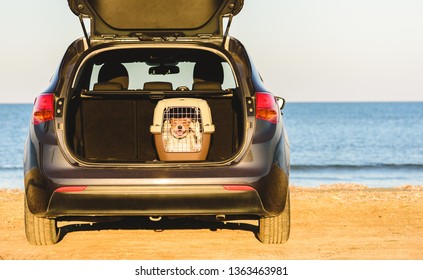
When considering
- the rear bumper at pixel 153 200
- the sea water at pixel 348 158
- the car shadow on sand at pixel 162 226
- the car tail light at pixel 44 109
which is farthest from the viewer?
the sea water at pixel 348 158

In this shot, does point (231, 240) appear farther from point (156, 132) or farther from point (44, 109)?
point (44, 109)

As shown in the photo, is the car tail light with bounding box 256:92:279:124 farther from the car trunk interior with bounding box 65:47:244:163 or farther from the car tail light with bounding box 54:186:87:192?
the car tail light with bounding box 54:186:87:192

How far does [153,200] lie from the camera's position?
6.66 meters

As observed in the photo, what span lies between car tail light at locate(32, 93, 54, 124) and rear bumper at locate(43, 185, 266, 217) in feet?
1.85

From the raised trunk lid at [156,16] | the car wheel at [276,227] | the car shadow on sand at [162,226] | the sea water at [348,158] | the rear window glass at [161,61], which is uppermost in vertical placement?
the raised trunk lid at [156,16]

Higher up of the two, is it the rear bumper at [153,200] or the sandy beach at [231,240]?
the rear bumper at [153,200]

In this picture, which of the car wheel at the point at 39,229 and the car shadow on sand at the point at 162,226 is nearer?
the car wheel at the point at 39,229

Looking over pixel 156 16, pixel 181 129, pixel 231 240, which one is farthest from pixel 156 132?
pixel 231 240

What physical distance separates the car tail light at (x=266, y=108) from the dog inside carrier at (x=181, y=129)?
2.27ft

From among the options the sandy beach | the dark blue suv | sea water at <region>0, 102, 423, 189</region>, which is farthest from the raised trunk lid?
sea water at <region>0, 102, 423, 189</region>

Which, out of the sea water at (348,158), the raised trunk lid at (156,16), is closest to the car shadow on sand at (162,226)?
the raised trunk lid at (156,16)

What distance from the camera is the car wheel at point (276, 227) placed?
7.45 m

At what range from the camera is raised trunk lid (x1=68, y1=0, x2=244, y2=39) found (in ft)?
25.2

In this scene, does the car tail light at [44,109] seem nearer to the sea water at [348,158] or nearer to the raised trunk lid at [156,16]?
the raised trunk lid at [156,16]
